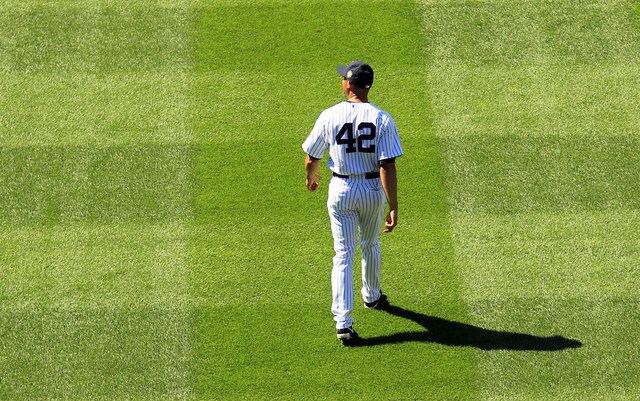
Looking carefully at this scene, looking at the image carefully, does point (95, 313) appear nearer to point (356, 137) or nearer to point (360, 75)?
point (356, 137)

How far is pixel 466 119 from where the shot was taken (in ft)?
26.8

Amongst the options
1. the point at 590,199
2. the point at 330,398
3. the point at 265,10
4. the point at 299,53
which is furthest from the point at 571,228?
the point at 265,10

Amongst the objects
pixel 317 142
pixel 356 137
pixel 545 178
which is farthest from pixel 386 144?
pixel 545 178

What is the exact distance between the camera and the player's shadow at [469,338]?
21.0 feet

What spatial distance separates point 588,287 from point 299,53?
3.67m

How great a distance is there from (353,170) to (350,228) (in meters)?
0.43

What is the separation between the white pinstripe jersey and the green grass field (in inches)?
50.2

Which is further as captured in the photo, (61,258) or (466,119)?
(466,119)

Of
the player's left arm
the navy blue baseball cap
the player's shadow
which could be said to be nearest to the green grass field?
the player's shadow

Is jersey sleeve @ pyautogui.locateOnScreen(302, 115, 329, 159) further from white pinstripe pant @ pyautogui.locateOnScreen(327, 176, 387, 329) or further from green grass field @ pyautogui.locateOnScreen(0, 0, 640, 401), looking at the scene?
green grass field @ pyautogui.locateOnScreen(0, 0, 640, 401)

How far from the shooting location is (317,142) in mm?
6094

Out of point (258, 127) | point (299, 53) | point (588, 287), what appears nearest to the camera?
point (588, 287)

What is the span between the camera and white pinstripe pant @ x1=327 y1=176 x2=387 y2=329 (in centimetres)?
613

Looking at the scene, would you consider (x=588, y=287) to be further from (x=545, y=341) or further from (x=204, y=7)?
(x=204, y=7)
